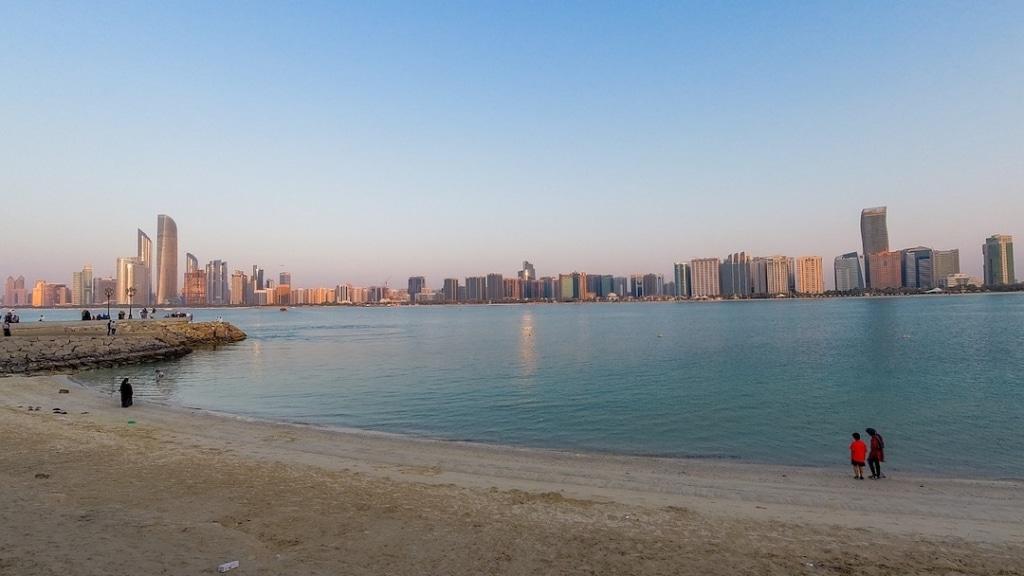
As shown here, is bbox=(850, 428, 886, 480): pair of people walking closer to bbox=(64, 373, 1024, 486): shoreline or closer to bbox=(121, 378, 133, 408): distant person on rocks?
bbox=(64, 373, 1024, 486): shoreline

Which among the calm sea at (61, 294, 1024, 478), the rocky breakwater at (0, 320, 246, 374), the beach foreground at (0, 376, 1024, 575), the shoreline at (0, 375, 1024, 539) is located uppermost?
the rocky breakwater at (0, 320, 246, 374)

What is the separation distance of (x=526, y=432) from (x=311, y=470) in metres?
9.91

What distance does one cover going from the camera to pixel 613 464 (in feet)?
57.1

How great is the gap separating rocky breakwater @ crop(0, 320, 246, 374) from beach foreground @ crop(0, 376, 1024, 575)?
95.8 feet

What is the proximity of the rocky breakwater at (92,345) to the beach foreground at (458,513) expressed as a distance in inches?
1150

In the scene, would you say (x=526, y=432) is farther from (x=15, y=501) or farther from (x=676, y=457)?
(x=15, y=501)

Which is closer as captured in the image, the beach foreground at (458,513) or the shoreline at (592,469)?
the beach foreground at (458,513)

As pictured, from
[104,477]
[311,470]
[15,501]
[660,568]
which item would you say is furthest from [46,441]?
[660,568]

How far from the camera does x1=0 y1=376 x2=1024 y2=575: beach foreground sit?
885 cm

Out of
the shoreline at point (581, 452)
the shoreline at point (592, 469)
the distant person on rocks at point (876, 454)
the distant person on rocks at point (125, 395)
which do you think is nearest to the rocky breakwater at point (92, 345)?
the distant person on rocks at point (125, 395)

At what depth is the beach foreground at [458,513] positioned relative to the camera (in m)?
8.85

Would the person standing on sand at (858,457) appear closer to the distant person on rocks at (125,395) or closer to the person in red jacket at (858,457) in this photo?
the person in red jacket at (858,457)

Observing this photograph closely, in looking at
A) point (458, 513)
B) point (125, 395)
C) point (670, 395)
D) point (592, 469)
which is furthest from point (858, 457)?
point (125, 395)

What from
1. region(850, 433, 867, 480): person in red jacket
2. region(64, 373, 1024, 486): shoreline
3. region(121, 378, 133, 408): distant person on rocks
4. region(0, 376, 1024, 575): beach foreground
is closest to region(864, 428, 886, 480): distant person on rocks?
region(850, 433, 867, 480): person in red jacket
